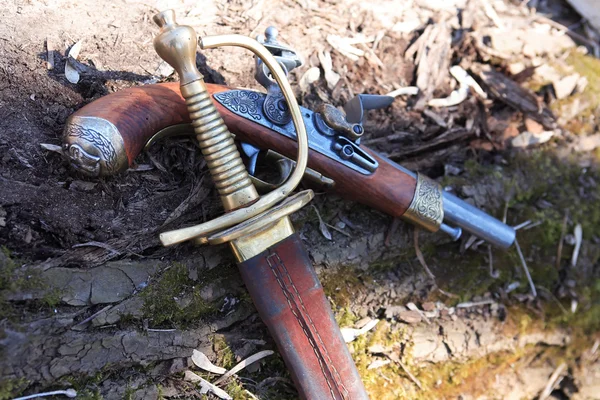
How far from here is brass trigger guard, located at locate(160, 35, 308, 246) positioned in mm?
2205

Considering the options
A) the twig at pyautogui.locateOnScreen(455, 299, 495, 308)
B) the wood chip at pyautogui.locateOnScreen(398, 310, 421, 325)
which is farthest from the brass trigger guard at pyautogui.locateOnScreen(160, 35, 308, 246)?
the twig at pyautogui.locateOnScreen(455, 299, 495, 308)

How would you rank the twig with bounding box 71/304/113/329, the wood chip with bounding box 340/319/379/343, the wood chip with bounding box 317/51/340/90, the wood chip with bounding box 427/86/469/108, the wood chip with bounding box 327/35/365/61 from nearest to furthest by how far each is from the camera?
the twig with bounding box 71/304/113/329
the wood chip with bounding box 340/319/379/343
the wood chip with bounding box 317/51/340/90
the wood chip with bounding box 327/35/365/61
the wood chip with bounding box 427/86/469/108

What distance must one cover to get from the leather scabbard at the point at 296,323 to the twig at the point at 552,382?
5.79 ft

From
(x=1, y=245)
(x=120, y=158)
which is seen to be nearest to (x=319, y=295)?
(x=120, y=158)

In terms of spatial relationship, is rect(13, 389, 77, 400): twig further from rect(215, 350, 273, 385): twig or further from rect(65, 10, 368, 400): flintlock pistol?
rect(65, 10, 368, 400): flintlock pistol

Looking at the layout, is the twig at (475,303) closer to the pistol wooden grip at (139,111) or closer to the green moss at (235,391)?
the green moss at (235,391)

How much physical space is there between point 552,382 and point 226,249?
2.53 m

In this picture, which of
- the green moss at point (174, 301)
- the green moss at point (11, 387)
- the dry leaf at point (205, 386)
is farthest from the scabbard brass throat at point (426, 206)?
the green moss at point (11, 387)

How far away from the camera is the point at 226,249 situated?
106 inches

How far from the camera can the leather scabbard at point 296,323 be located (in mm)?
2445

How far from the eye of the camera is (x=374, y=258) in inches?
124

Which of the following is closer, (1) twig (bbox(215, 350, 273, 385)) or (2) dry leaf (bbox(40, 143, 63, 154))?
(2) dry leaf (bbox(40, 143, 63, 154))

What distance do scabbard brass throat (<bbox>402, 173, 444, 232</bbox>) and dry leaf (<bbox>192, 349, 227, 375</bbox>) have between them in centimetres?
136

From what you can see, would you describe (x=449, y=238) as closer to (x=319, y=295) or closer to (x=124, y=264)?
(x=319, y=295)
